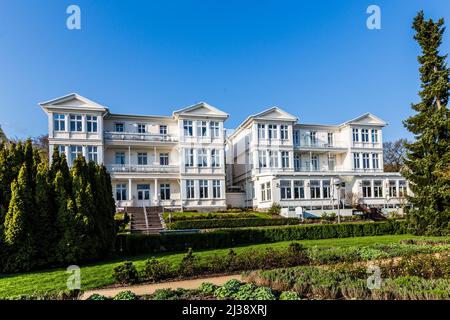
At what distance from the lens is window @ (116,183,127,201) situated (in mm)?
32253

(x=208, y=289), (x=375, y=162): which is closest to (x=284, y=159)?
(x=375, y=162)

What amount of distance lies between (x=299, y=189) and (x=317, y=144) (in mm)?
9244

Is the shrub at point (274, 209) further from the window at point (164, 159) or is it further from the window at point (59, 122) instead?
the window at point (59, 122)

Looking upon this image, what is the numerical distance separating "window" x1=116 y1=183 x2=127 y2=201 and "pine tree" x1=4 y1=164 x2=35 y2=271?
1999 centimetres

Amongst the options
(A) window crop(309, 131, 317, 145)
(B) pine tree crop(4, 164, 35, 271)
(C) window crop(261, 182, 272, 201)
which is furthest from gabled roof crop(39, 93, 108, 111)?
(A) window crop(309, 131, 317, 145)

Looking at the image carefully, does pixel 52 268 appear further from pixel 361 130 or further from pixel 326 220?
pixel 361 130

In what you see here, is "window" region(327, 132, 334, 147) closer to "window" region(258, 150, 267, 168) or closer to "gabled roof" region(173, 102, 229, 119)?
"window" region(258, 150, 267, 168)

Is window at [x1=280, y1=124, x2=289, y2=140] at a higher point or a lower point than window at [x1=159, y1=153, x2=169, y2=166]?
higher

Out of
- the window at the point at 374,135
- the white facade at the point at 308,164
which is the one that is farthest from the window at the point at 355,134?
the window at the point at 374,135

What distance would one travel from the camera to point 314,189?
112 feet

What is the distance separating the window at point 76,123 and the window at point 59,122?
651 millimetres

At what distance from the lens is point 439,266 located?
902 cm
